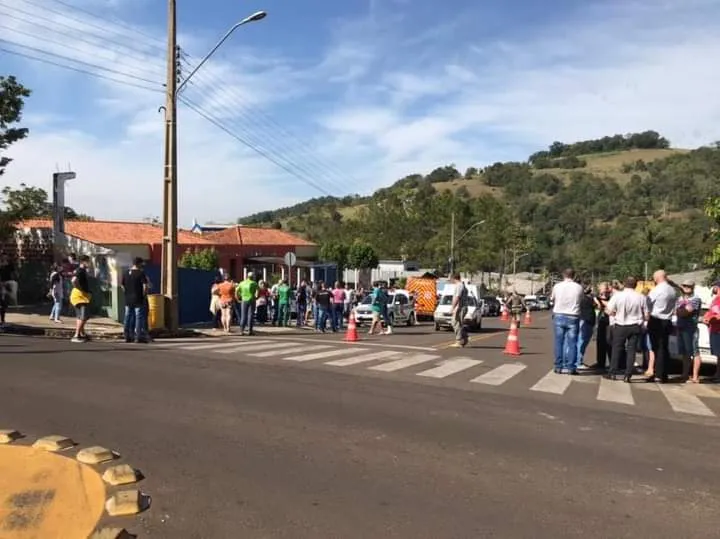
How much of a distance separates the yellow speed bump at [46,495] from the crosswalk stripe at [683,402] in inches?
289

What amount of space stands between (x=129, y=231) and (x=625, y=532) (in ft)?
183

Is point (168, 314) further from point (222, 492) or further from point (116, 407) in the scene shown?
point (222, 492)

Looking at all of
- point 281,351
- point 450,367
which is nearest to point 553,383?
point 450,367

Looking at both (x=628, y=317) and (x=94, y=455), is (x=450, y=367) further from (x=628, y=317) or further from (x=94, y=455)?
(x=94, y=455)

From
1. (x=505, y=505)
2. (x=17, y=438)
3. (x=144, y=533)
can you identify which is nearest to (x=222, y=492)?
(x=144, y=533)

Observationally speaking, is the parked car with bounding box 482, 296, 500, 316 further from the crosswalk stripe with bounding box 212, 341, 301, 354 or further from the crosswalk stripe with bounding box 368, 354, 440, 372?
A: the crosswalk stripe with bounding box 368, 354, 440, 372

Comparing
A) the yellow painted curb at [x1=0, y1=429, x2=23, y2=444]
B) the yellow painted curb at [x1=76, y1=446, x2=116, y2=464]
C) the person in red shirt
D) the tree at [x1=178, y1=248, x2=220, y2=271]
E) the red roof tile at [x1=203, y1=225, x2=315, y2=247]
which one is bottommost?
the yellow painted curb at [x1=76, y1=446, x2=116, y2=464]

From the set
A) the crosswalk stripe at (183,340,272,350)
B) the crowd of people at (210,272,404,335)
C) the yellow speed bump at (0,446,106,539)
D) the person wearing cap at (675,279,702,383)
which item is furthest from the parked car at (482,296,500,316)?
the yellow speed bump at (0,446,106,539)

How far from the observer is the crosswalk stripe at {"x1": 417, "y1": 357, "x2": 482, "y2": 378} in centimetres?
1201

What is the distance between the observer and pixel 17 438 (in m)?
6.77

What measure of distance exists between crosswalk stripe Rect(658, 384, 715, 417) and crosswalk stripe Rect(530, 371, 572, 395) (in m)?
1.45

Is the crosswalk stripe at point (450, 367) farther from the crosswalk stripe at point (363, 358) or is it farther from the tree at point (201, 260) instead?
the tree at point (201, 260)

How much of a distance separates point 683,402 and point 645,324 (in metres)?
2.22

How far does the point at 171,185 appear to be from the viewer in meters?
19.8
